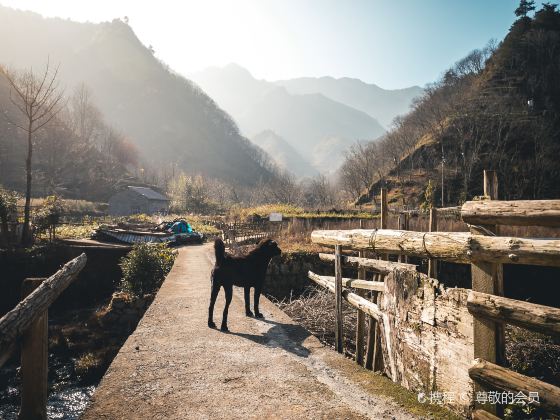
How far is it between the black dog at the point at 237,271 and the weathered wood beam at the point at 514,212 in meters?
3.45

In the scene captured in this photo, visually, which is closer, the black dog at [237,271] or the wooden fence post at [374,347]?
the wooden fence post at [374,347]

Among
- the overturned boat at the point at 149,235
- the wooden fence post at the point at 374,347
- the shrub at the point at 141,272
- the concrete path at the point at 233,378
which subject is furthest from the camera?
the overturned boat at the point at 149,235

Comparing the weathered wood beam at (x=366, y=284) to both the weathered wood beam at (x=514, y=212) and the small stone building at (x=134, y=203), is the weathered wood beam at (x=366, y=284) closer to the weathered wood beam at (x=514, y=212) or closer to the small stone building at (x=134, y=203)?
the weathered wood beam at (x=514, y=212)

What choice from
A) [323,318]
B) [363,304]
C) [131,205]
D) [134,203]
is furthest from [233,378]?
[131,205]

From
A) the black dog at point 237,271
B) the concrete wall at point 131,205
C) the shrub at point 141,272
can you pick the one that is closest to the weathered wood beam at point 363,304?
the black dog at point 237,271

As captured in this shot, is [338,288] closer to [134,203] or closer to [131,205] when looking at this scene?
[134,203]

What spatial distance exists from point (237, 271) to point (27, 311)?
11.0ft

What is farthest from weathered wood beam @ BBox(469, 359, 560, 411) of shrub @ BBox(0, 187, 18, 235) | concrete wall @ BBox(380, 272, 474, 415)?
shrub @ BBox(0, 187, 18, 235)

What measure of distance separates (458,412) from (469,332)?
2.39ft

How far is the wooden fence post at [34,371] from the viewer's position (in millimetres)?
2891

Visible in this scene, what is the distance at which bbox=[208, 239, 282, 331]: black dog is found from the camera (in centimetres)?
545

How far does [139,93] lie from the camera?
141750 mm

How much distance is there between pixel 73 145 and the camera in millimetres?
69875

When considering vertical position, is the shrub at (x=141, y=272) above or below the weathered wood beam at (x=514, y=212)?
below
